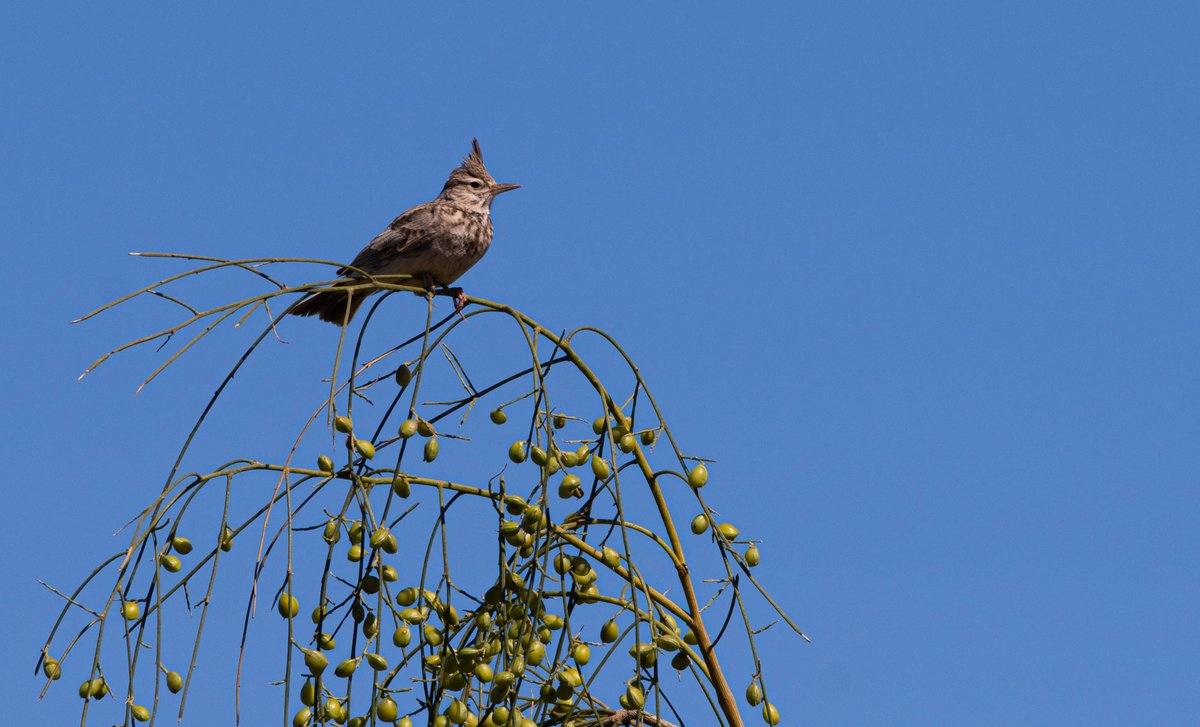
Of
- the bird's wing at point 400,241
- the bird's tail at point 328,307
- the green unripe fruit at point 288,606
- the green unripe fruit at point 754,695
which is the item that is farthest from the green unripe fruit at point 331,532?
the bird's wing at point 400,241

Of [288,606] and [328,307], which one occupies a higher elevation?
[328,307]

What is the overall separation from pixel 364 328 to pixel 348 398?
0.67 ft

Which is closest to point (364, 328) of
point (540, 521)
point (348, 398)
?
point (348, 398)

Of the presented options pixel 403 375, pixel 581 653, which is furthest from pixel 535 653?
pixel 403 375

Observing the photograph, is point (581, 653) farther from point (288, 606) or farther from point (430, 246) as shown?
point (430, 246)

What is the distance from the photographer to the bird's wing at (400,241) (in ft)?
23.8

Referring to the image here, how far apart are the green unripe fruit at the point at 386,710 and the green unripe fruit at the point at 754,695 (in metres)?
0.84

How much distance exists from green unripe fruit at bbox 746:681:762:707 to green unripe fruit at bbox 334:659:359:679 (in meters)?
0.93

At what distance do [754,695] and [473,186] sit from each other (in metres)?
5.47

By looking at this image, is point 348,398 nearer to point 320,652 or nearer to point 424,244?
point 320,652

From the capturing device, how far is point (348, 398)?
311 cm

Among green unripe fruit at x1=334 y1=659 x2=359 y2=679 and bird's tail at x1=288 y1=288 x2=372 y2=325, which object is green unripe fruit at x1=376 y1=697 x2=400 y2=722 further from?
bird's tail at x1=288 y1=288 x2=372 y2=325

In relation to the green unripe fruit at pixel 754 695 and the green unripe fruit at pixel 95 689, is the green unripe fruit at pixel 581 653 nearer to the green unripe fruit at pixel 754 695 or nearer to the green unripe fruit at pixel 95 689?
the green unripe fruit at pixel 754 695

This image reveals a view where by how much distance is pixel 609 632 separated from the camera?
334 centimetres
